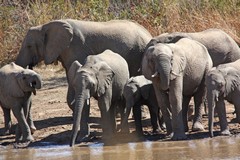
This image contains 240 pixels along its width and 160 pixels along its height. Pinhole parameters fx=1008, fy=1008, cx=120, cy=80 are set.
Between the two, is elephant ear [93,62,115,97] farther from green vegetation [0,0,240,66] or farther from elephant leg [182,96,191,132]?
green vegetation [0,0,240,66]

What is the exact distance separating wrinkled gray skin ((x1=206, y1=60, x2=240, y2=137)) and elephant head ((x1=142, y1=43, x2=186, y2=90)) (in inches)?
19.0

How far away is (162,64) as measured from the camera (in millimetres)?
13992

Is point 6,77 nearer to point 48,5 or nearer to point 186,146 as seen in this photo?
point 186,146

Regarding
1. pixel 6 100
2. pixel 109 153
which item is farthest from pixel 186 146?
pixel 6 100

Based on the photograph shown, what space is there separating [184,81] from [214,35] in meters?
2.13

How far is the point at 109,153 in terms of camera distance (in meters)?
13.5

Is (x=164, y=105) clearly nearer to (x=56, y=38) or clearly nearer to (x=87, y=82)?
(x=87, y=82)

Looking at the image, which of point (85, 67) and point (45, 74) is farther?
point (45, 74)

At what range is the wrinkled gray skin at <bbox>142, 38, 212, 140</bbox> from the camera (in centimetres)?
1405

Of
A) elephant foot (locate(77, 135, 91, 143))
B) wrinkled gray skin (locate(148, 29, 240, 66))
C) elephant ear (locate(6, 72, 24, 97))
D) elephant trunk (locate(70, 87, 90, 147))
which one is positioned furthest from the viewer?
wrinkled gray skin (locate(148, 29, 240, 66))

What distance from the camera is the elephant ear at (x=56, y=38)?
16641 mm

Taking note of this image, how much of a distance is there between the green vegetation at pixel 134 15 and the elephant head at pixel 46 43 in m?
3.75

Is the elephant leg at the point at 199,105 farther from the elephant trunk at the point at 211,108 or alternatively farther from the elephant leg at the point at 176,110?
the elephant trunk at the point at 211,108

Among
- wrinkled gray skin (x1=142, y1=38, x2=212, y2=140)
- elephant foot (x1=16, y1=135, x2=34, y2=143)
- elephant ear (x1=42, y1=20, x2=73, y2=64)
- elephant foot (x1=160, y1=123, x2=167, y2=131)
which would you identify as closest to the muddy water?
elephant foot (x1=16, y1=135, x2=34, y2=143)
